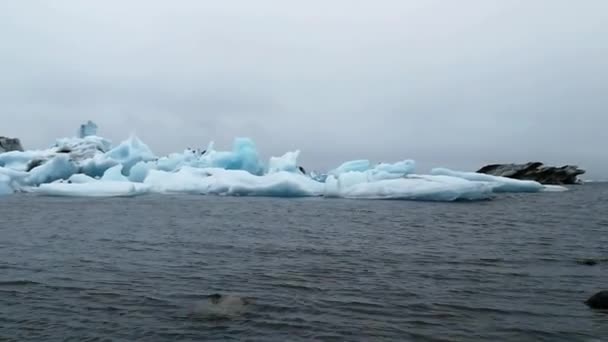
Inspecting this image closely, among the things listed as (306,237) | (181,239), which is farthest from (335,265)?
(181,239)

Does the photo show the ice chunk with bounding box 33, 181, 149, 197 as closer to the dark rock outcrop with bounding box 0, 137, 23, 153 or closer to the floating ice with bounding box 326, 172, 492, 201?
the floating ice with bounding box 326, 172, 492, 201

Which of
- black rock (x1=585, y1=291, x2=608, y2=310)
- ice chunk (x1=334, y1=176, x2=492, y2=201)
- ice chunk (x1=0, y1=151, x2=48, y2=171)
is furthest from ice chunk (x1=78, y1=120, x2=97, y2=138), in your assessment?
black rock (x1=585, y1=291, x2=608, y2=310)

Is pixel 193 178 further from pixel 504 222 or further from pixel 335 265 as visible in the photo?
pixel 335 265

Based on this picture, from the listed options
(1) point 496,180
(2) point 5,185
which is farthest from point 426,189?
(2) point 5,185

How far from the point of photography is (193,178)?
93.5 ft

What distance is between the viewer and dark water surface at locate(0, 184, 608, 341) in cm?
516

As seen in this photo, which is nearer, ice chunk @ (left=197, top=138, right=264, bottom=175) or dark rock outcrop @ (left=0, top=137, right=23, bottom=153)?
ice chunk @ (left=197, top=138, right=264, bottom=175)

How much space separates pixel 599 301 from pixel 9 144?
143 ft

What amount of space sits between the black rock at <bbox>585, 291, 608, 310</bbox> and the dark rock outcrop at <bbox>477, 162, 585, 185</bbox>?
141 feet

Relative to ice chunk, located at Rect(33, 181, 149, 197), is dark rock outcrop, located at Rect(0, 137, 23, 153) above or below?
above

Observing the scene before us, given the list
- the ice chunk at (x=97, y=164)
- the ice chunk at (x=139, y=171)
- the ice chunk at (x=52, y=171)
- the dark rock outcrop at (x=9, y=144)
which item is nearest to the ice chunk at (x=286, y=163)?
the ice chunk at (x=139, y=171)

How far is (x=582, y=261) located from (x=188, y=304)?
6.64 metres

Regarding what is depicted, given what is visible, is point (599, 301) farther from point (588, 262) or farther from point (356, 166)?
point (356, 166)

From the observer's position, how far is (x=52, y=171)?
1175 inches
